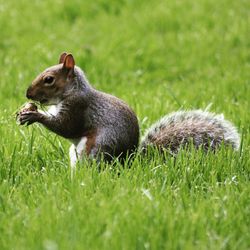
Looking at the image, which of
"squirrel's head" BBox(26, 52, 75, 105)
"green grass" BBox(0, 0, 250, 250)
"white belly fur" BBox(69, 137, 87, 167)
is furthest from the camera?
"squirrel's head" BBox(26, 52, 75, 105)

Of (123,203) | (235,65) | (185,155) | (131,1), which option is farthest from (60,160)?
(131,1)

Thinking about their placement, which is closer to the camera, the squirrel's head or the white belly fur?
the white belly fur

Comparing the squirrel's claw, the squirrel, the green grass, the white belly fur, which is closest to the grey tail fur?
the squirrel

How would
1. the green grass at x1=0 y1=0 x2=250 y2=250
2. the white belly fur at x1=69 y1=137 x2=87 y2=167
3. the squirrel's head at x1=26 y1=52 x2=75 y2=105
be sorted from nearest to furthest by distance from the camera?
the green grass at x1=0 y1=0 x2=250 y2=250 < the white belly fur at x1=69 y1=137 x2=87 y2=167 < the squirrel's head at x1=26 y1=52 x2=75 y2=105

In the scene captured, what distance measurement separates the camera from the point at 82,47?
8492mm

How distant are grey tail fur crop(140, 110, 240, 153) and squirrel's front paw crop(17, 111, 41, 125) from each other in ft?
2.33

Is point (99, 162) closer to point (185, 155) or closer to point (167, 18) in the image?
point (185, 155)

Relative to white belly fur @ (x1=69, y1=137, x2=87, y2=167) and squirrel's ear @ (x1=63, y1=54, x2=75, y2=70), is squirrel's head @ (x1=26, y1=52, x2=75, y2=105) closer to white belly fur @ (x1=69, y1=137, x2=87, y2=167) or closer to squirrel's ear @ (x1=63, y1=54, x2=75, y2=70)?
squirrel's ear @ (x1=63, y1=54, x2=75, y2=70)

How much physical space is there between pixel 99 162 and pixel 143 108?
1622mm

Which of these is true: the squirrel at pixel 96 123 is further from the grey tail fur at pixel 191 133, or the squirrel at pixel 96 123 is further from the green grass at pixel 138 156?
the green grass at pixel 138 156

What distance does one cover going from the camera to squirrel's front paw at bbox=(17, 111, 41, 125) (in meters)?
4.19

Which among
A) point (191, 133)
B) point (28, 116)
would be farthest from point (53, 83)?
point (191, 133)

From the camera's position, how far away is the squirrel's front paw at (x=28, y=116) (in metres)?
4.19

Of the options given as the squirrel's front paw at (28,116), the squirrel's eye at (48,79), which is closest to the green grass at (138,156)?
the squirrel's front paw at (28,116)
